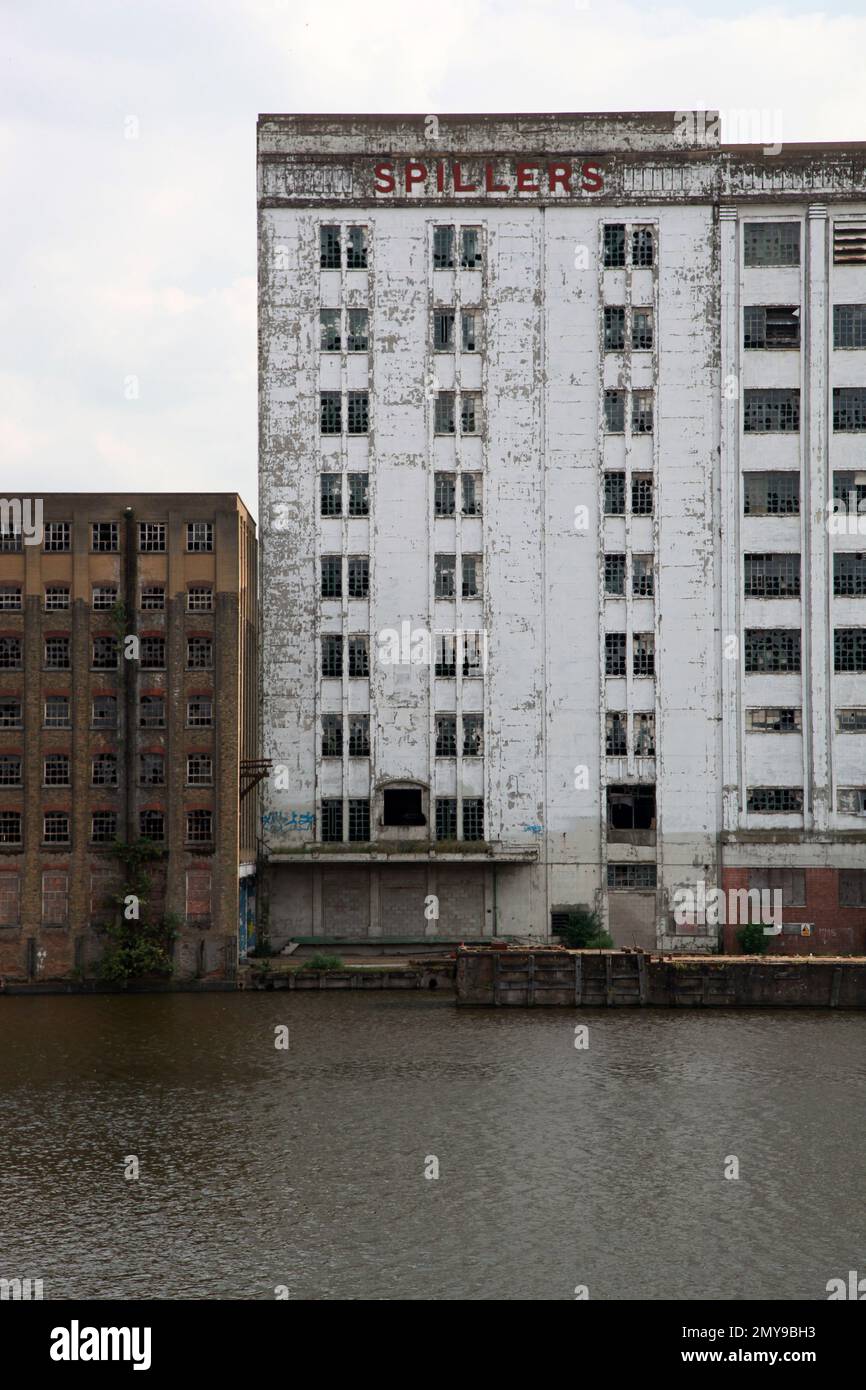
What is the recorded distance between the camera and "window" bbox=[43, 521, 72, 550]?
64.6 meters

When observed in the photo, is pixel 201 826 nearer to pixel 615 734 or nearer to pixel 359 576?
pixel 359 576

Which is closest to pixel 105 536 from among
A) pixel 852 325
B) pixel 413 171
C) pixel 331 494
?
pixel 331 494

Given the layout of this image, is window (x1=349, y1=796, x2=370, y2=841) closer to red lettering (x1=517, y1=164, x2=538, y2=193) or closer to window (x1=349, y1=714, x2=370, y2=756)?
window (x1=349, y1=714, x2=370, y2=756)

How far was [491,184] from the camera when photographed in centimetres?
7450

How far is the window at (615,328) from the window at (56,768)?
32950 millimetres

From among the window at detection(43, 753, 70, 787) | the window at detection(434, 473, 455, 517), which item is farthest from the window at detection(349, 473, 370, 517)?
the window at detection(43, 753, 70, 787)

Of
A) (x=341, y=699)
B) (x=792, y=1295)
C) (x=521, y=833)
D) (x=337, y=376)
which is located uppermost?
(x=337, y=376)

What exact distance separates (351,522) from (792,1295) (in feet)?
168

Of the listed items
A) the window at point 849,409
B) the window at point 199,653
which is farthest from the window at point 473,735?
the window at point 849,409

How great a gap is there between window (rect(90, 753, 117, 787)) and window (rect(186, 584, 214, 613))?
7.09m

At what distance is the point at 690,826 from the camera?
241ft

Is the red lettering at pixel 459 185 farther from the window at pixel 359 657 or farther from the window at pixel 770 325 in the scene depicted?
the window at pixel 359 657
